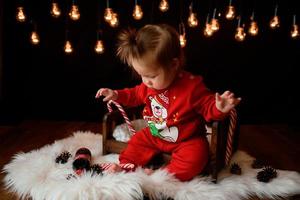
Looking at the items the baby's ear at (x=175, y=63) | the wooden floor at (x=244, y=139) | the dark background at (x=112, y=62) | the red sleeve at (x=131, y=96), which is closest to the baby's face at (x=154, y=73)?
the baby's ear at (x=175, y=63)

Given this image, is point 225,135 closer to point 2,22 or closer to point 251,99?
point 251,99

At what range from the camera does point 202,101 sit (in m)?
1.27

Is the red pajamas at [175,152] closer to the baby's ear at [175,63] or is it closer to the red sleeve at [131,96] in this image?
the red sleeve at [131,96]

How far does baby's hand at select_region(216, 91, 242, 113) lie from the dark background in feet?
3.58

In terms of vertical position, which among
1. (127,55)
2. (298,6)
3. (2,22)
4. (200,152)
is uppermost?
(298,6)

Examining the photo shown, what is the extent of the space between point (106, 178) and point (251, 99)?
4.75 ft

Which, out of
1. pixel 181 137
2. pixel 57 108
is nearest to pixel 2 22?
pixel 57 108

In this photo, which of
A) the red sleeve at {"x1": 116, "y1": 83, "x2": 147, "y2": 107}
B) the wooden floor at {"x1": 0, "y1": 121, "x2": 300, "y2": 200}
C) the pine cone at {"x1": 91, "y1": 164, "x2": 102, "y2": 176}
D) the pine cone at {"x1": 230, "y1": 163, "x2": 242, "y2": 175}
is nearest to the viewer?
the pine cone at {"x1": 91, "y1": 164, "x2": 102, "y2": 176}

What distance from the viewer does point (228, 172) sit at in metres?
1.35

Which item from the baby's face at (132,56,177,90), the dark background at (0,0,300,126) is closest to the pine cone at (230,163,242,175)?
the baby's face at (132,56,177,90)

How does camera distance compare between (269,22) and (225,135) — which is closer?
(225,135)

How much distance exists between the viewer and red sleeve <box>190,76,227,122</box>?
1221 millimetres

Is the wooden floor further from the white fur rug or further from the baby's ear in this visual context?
the baby's ear

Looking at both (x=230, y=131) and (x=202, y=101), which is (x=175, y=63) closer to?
(x=202, y=101)
